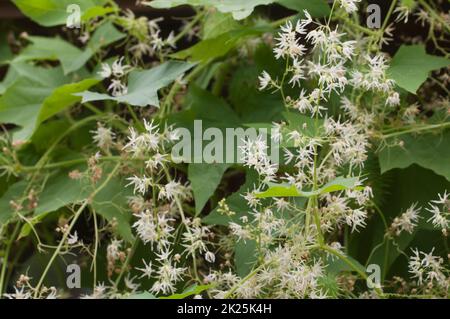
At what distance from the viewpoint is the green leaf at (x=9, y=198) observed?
4.39 feet

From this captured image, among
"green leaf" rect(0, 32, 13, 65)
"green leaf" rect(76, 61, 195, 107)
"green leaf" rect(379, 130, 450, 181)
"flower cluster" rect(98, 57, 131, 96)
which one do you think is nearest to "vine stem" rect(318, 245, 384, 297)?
"green leaf" rect(379, 130, 450, 181)

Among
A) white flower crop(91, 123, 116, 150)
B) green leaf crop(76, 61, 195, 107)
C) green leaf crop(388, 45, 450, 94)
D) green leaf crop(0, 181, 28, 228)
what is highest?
green leaf crop(388, 45, 450, 94)

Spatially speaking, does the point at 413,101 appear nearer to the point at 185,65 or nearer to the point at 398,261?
the point at 398,261

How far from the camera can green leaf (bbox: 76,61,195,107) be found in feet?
3.84

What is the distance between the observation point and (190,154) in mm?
1229

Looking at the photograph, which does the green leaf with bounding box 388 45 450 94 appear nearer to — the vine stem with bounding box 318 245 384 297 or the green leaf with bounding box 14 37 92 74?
the vine stem with bounding box 318 245 384 297

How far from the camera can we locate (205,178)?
1209mm

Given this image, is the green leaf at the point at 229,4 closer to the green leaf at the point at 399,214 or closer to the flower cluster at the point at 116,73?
Result: the flower cluster at the point at 116,73

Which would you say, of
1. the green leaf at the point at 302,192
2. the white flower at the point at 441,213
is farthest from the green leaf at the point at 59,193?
the white flower at the point at 441,213

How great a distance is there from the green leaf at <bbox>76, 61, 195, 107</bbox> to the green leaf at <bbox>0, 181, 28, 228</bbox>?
9.2 inches

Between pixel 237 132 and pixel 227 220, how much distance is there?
0.54ft

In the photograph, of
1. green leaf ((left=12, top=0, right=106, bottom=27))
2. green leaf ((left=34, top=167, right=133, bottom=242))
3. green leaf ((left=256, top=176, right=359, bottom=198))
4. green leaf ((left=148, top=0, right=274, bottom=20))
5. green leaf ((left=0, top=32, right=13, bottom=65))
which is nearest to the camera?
green leaf ((left=256, top=176, right=359, bottom=198))

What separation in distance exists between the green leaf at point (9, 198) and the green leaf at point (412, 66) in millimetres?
634

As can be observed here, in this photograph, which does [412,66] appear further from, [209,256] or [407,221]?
[209,256]
